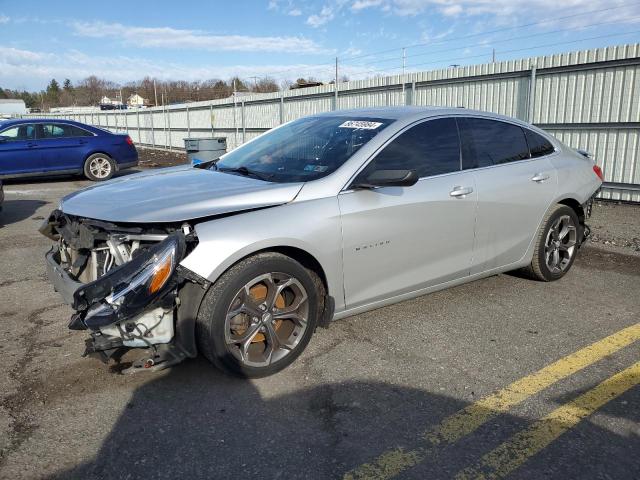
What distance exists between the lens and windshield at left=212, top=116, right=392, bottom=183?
12.0 feet

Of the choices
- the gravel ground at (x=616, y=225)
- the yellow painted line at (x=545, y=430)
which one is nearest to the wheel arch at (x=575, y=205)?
the gravel ground at (x=616, y=225)

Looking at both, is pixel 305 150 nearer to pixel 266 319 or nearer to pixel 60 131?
pixel 266 319

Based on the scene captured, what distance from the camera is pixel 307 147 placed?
157 inches

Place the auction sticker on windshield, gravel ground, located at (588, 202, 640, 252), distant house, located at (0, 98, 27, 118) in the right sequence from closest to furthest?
the auction sticker on windshield < gravel ground, located at (588, 202, 640, 252) < distant house, located at (0, 98, 27, 118)

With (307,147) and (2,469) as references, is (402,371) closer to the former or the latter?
(307,147)

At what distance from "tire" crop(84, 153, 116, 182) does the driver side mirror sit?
11.1 meters

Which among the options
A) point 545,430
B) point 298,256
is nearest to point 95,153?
point 298,256

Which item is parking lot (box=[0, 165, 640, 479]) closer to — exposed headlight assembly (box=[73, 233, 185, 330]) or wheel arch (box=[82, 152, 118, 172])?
exposed headlight assembly (box=[73, 233, 185, 330])

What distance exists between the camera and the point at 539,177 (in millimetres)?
4633

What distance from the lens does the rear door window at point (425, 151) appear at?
147 inches

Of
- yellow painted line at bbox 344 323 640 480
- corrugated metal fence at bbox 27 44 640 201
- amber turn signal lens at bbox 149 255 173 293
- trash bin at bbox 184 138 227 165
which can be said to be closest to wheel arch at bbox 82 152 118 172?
trash bin at bbox 184 138 227 165

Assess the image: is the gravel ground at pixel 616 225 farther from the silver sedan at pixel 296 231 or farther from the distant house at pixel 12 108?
the distant house at pixel 12 108

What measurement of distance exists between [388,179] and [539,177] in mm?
1948

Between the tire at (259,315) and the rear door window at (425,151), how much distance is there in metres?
0.92
